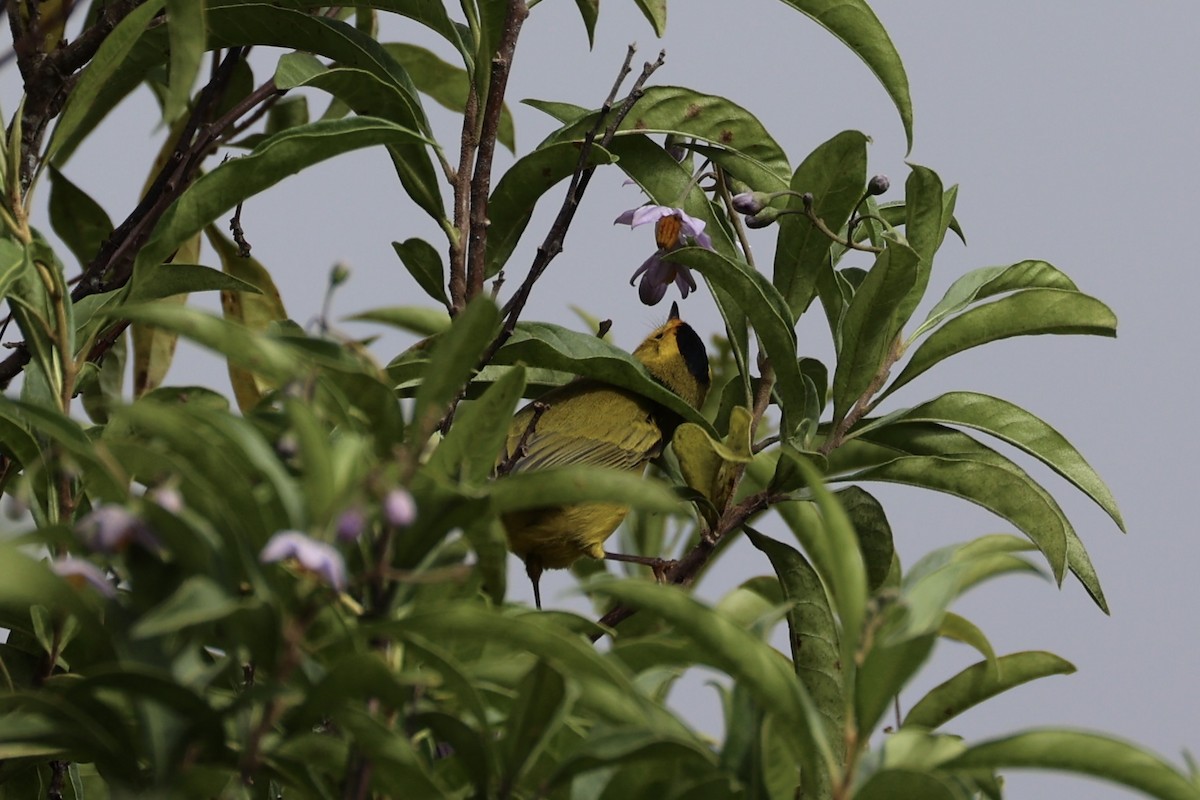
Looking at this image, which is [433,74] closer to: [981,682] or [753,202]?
[753,202]

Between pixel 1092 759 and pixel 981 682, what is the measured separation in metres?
0.59

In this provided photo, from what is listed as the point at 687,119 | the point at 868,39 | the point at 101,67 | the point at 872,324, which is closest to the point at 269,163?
the point at 101,67

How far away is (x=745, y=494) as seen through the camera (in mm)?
2480

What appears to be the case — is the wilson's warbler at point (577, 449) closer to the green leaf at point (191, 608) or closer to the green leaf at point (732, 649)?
the green leaf at point (732, 649)

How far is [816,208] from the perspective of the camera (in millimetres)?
2363

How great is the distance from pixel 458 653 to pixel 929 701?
82 cm

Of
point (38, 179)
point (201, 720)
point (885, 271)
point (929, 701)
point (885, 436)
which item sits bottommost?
point (201, 720)

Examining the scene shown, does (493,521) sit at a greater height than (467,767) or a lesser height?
greater

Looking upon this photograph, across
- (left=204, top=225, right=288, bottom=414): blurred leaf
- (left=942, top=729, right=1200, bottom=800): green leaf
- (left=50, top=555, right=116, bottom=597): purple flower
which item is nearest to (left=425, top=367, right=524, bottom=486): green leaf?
(left=50, top=555, right=116, bottom=597): purple flower

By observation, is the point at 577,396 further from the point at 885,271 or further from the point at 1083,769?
the point at 1083,769

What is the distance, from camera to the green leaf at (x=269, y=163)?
1.69m

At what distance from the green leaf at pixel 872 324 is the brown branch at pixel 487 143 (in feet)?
2.06

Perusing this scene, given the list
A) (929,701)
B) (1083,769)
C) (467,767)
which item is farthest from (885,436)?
(467,767)

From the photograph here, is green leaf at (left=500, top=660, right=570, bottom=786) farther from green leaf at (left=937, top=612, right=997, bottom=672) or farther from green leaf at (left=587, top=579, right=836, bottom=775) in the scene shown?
green leaf at (left=937, top=612, right=997, bottom=672)
